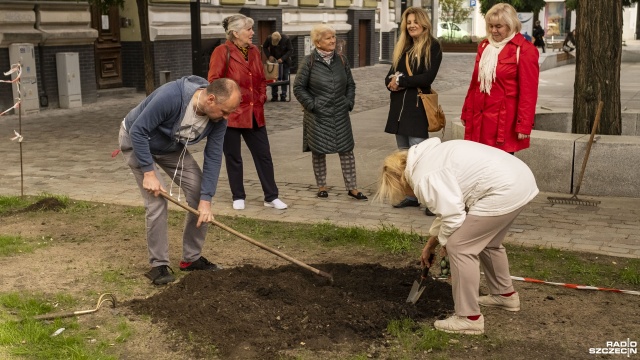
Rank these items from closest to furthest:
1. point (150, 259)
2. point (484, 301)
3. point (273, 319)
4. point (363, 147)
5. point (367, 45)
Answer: point (273, 319) < point (484, 301) < point (150, 259) < point (363, 147) < point (367, 45)

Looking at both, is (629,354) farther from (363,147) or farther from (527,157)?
(363,147)

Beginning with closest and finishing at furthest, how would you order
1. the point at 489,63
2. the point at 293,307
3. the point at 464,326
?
the point at 464,326
the point at 293,307
the point at 489,63

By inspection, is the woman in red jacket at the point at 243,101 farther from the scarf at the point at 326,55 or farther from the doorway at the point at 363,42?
the doorway at the point at 363,42

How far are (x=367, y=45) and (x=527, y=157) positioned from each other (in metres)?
22.6

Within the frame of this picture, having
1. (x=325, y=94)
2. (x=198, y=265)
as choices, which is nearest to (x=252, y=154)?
(x=325, y=94)

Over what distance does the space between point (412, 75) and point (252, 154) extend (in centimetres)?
168

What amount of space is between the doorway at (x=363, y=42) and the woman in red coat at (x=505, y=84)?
23394 mm

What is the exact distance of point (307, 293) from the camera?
548 centimetres

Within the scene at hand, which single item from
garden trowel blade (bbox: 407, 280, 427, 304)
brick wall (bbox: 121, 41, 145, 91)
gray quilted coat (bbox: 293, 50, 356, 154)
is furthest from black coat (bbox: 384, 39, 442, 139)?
brick wall (bbox: 121, 41, 145, 91)

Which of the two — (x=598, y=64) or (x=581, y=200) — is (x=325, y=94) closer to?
(x=581, y=200)

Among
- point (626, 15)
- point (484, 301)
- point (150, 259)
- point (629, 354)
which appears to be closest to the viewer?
point (629, 354)

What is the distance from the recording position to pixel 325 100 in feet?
26.9

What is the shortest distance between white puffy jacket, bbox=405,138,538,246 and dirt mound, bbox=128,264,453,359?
0.75m

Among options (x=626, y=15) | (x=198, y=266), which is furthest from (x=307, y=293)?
(x=626, y=15)
